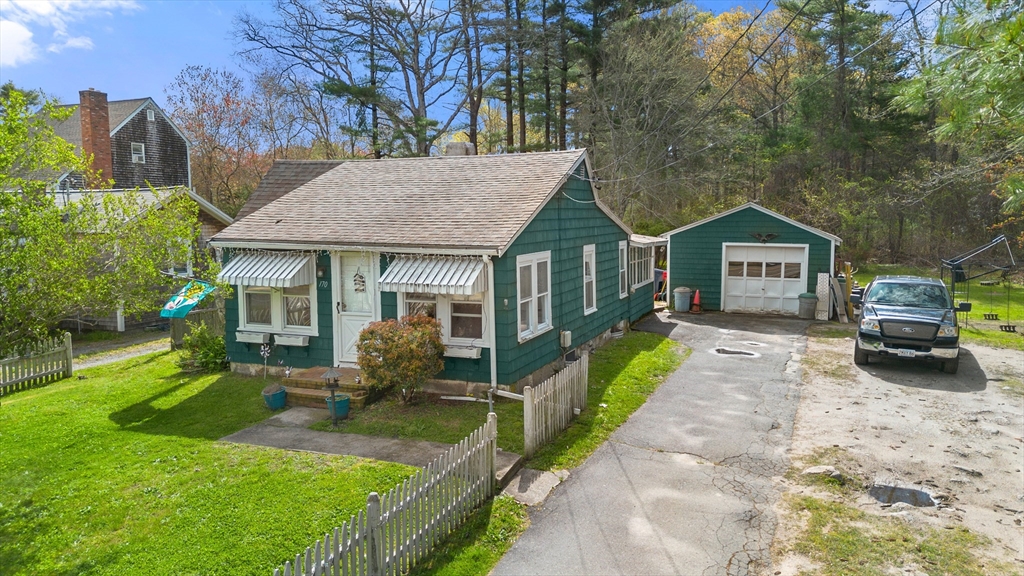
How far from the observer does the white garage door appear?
69.0 feet

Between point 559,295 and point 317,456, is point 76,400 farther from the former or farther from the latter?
point 559,295

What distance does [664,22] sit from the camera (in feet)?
93.1

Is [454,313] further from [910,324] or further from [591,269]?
[910,324]

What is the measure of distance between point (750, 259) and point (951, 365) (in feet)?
29.4

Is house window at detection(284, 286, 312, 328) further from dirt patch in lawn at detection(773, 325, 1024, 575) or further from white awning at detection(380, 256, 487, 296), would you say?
dirt patch in lawn at detection(773, 325, 1024, 575)

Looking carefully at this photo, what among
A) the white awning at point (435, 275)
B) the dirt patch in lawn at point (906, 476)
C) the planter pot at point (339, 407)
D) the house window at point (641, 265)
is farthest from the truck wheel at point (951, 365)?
the planter pot at point (339, 407)

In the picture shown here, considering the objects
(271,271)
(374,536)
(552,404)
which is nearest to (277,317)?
(271,271)

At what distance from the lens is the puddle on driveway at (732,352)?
50.0 feet

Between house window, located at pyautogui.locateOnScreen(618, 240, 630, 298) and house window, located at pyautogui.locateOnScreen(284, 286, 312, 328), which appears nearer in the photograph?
house window, located at pyautogui.locateOnScreen(284, 286, 312, 328)

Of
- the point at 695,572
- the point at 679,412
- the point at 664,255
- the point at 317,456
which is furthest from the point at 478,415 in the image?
the point at 664,255

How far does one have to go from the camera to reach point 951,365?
13125 millimetres

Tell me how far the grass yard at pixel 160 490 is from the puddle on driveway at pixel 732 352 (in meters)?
9.88

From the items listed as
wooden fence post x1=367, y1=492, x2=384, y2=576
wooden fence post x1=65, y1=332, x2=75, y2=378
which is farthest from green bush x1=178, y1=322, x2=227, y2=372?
wooden fence post x1=367, y1=492, x2=384, y2=576

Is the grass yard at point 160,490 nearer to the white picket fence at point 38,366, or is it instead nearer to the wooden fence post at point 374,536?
the wooden fence post at point 374,536
